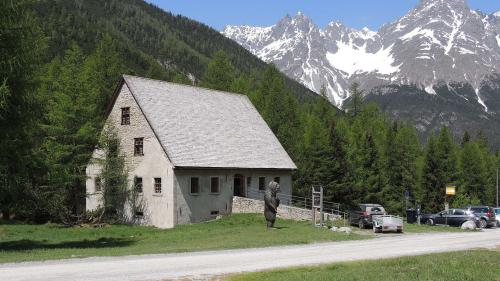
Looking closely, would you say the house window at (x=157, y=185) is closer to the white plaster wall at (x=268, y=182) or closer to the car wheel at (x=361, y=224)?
the white plaster wall at (x=268, y=182)

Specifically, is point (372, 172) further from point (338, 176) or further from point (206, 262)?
point (206, 262)

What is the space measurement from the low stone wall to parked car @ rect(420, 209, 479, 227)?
403 inches

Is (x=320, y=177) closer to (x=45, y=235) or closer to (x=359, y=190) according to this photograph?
(x=359, y=190)

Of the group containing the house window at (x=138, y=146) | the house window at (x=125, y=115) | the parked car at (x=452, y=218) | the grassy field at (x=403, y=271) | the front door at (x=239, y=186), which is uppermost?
the house window at (x=125, y=115)

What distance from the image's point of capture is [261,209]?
4334 centimetres

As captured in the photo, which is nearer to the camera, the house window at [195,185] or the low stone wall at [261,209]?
the low stone wall at [261,209]

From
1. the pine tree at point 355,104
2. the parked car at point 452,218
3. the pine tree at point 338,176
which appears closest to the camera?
the parked car at point 452,218

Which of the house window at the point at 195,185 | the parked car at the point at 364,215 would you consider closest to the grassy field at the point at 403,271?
the parked car at the point at 364,215

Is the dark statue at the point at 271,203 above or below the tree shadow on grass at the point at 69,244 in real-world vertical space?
above

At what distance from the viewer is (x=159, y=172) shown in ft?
137

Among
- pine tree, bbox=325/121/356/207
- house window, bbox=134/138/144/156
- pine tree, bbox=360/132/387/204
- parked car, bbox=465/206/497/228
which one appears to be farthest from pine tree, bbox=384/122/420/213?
house window, bbox=134/138/144/156

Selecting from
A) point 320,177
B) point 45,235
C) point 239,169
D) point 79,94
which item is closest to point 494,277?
point 45,235

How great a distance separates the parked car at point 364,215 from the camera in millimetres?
38844

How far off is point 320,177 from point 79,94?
27.1 m
